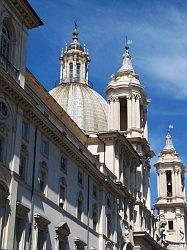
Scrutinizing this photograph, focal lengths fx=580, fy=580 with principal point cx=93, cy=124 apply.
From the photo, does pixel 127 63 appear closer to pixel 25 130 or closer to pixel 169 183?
pixel 169 183

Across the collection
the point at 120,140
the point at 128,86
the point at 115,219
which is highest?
the point at 128,86

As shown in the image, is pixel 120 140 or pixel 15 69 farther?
pixel 120 140

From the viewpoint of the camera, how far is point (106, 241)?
52.3 m

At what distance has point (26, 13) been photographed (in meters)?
39.0

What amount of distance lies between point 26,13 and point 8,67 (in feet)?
15.6

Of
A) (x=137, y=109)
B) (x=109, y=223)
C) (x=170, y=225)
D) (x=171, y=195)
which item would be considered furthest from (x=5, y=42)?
(x=171, y=195)

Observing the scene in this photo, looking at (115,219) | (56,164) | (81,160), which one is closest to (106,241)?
(115,219)

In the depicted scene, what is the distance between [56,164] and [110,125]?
2929 cm

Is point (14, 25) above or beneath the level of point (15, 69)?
above

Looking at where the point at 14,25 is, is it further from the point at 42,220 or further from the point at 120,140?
the point at 120,140

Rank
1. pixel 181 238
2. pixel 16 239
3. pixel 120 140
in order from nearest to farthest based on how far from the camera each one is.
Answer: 1. pixel 16 239
2. pixel 120 140
3. pixel 181 238

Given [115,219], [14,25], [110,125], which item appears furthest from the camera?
[110,125]

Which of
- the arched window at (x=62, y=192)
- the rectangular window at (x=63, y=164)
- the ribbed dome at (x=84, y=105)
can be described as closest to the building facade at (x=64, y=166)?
the rectangular window at (x=63, y=164)

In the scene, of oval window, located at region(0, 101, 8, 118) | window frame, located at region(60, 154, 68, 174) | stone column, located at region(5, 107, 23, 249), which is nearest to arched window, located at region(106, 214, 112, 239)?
window frame, located at region(60, 154, 68, 174)
